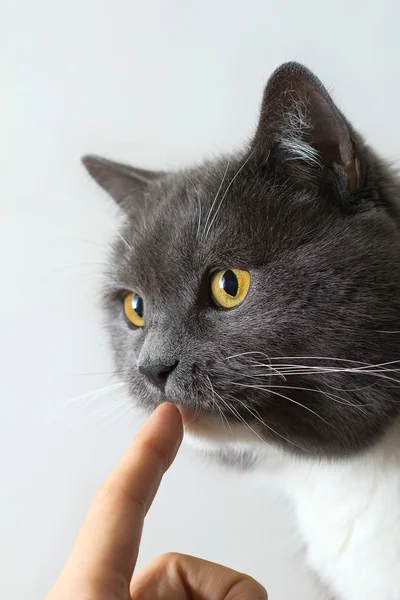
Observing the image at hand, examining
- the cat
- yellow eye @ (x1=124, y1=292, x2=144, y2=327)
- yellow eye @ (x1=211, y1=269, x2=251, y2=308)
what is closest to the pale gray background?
yellow eye @ (x1=124, y1=292, x2=144, y2=327)

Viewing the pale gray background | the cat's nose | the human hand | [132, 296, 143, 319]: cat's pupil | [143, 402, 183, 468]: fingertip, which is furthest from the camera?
the pale gray background

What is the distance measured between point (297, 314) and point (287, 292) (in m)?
0.03

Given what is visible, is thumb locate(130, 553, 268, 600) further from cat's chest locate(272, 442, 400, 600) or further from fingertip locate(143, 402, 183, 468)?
fingertip locate(143, 402, 183, 468)

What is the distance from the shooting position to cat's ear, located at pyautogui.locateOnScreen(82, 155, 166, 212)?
105 cm

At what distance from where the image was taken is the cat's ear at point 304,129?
28.7 inches

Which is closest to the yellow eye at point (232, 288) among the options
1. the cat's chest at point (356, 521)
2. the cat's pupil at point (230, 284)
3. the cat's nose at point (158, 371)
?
the cat's pupil at point (230, 284)

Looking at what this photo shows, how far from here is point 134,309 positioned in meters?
0.95

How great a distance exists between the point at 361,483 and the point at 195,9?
1.04 metres

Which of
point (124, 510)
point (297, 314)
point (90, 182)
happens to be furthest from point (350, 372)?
point (90, 182)

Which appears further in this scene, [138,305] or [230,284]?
[138,305]

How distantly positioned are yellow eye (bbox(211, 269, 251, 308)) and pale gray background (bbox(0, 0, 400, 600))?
526 millimetres

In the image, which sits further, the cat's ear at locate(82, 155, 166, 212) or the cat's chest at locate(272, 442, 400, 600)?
the cat's ear at locate(82, 155, 166, 212)

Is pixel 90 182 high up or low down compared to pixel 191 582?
up

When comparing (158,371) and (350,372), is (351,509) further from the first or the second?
(158,371)
